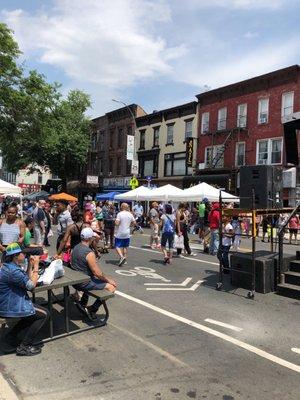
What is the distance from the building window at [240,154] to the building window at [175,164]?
5.73 metres

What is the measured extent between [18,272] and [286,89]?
2694cm

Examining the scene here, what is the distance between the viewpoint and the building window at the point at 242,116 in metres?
31.3

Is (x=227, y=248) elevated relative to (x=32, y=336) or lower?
elevated

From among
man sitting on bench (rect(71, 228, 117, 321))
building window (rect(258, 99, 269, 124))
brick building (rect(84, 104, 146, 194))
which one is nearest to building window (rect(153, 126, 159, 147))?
brick building (rect(84, 104, 146, 194))

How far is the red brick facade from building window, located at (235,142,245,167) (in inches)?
8.7

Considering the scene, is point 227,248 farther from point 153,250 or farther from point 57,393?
point 57,393

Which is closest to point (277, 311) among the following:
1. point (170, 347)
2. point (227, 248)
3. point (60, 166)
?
point (170, 347)

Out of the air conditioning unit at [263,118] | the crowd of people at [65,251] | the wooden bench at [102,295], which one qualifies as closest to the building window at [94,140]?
the air conditioning unit at [263,118]

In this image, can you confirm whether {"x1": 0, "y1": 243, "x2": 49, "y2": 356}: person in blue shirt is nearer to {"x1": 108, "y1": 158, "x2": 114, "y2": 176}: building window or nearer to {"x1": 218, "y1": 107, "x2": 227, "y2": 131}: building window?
{"x1": 218, "y1": 107, "x2": 227, "y2": 131}: building window

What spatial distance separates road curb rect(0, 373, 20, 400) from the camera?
3.96m

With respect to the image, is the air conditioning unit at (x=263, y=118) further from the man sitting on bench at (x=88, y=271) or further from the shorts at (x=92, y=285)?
the shorts at (x=92, y=285)

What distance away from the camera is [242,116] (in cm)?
3156

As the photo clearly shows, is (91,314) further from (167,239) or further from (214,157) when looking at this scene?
(214,157)

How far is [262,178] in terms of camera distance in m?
8.84
